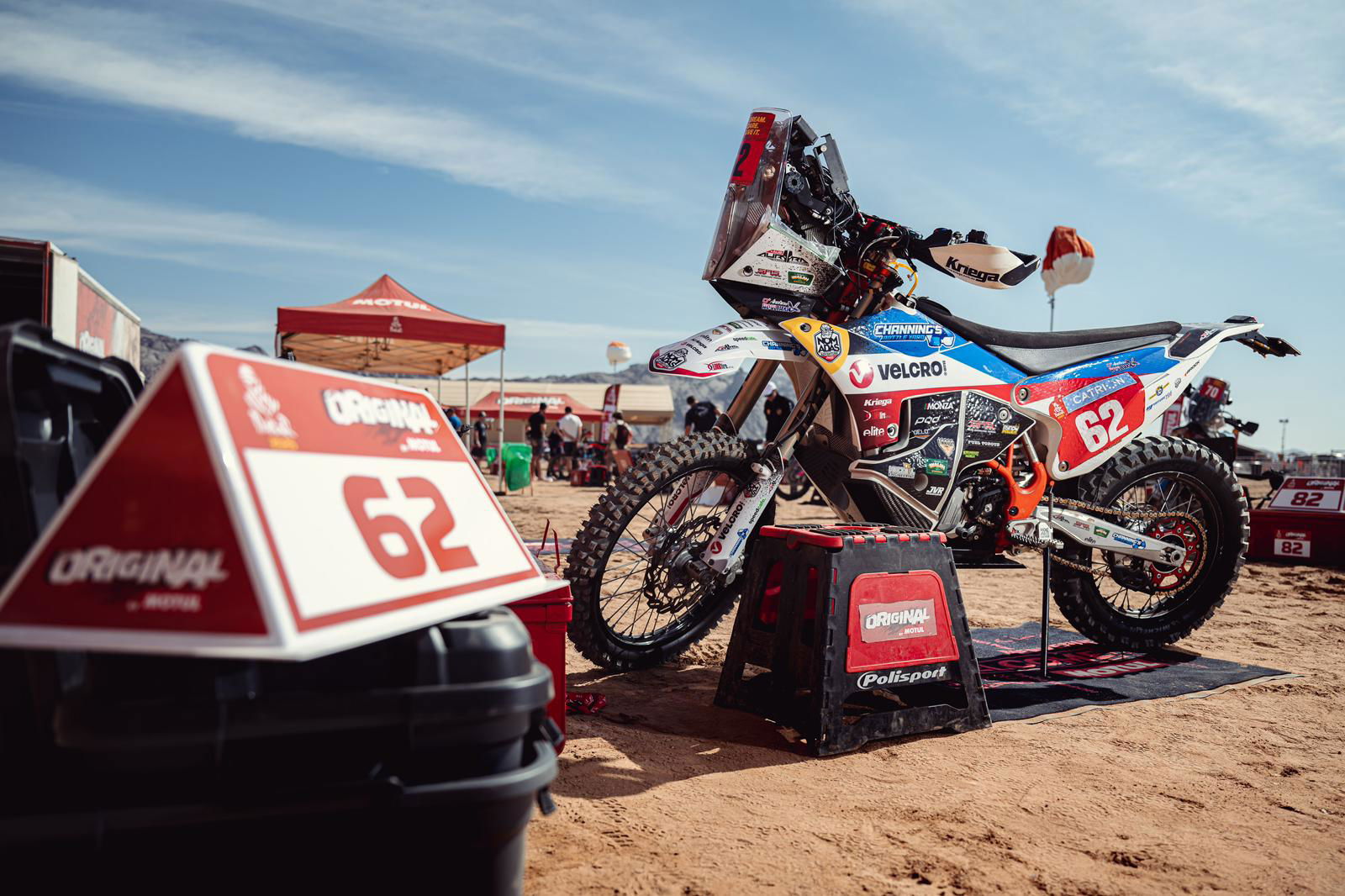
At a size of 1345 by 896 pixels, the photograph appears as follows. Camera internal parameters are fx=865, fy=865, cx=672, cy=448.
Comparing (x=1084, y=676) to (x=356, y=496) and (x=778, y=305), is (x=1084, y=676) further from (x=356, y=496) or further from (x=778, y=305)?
(x=356, y=496)

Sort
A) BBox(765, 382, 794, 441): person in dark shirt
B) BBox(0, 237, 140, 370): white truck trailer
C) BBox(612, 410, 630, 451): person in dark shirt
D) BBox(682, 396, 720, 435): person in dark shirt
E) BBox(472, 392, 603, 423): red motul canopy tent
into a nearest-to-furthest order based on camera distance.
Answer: BBox(0, 237, 140, 370): white truck trailer, BBox(765, 382, 794, 441): person in dark shirt, BBox(682, 396, 720, 435): person in dark shirt, BBox(612, 410, 630, 451): person in dark shirt, BBox(472, 392, 603, 423): red motul canopy tent

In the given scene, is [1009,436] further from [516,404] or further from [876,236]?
[516,404]

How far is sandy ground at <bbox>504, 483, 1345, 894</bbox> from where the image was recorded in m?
2.08

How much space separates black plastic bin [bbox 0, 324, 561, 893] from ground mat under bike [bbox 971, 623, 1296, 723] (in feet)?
8.83

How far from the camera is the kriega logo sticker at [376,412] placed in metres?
1.40

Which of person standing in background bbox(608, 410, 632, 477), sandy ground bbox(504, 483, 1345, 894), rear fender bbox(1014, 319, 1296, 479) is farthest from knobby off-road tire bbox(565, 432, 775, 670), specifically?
person standing in background bbox(608, 410, 632, 477)

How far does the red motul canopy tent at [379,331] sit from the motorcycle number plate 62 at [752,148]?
8697 mm

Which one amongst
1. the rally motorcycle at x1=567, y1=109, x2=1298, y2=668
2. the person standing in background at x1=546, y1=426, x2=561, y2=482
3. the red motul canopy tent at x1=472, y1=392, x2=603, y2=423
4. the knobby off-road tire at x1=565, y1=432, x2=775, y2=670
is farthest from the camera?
the red motul canopy tent at x1=472, y1=392, x2=603, y2=423

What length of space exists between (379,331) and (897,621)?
32.8ft

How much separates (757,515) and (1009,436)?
131 centimetres

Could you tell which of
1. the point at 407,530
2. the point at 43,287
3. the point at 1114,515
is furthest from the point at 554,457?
the point at 407,530

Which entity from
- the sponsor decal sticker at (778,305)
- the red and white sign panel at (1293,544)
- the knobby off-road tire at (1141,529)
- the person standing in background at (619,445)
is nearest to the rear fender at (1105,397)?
the knobby off-road tire at (1141,529)

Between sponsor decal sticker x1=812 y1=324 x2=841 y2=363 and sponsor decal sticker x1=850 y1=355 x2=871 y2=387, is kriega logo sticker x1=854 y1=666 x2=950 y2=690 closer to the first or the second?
sponsor decal sticker x1=850 y1=355 x2=871 y2=387

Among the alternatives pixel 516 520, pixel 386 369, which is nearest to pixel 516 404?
pixel 386 369
